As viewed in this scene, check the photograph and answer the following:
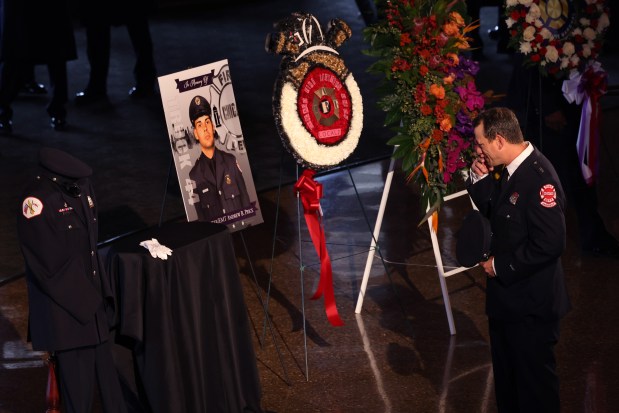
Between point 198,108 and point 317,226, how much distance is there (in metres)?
0.94

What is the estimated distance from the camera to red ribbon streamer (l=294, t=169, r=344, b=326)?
18.9 feet

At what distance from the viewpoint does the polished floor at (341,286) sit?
5594mm

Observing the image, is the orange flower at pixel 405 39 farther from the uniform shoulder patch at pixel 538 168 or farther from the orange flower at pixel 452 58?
the uniform shoulder patch at pixel 538 168

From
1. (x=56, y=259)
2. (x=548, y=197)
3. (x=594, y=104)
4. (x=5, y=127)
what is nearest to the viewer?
(x=548, y=197)

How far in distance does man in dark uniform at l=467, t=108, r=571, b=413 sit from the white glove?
57.4 inches

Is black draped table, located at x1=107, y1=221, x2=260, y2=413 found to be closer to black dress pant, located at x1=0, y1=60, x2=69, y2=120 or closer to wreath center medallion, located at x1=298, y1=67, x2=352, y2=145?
wreath center medallion, located at x1=298, y1=67, x2=352, y2=145

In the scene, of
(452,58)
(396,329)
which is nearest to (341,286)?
(396,329)

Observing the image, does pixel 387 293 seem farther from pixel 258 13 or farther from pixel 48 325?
pixel 258 13

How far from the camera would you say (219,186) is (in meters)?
5.74

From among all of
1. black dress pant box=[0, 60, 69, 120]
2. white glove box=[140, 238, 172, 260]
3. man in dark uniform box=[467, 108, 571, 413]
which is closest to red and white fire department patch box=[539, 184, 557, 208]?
man in dark uniform box=[467, 108, 571, 413]

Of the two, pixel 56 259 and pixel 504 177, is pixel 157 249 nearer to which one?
pixel 56 259

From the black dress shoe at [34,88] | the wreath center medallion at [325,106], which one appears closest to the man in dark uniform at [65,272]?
the wreath center medallion at [325,106]

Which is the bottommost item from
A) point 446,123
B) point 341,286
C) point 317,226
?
point 341,286

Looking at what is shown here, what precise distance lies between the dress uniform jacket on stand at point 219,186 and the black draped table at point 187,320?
322mm
